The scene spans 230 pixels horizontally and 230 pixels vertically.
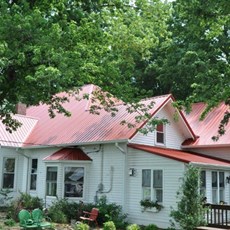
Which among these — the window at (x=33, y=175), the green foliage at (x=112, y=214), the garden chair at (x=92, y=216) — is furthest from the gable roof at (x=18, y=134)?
the garden chair at (x=92, y=216)

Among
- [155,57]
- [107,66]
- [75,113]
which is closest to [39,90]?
[107,66]

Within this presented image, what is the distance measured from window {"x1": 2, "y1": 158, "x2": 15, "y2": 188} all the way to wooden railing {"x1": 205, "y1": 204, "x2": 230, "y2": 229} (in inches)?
473

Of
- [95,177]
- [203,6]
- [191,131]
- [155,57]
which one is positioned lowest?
[95,177]

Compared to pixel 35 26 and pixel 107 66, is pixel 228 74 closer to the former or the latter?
pixel 107 66

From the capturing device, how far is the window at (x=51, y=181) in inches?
768

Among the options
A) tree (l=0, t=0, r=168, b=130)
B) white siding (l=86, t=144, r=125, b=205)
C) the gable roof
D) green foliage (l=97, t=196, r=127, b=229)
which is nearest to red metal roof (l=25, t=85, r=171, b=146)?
the gable roof

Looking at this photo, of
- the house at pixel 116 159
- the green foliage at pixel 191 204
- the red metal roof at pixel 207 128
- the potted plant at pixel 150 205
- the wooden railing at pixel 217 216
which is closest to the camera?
the green foliage at pixel 191 204

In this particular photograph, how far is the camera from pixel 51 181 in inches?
779

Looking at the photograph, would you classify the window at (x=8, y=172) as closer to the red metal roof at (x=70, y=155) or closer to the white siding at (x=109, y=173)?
the red metal roof at (x=70, y=155)

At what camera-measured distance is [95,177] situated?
1870cm

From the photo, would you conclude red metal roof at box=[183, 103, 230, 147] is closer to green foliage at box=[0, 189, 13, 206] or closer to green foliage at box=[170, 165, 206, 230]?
green foliage at box=[170, 165, 206, 230]

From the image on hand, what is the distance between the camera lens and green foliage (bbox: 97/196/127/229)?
51.3 feet

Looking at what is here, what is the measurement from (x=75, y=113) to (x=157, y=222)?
30.8ft

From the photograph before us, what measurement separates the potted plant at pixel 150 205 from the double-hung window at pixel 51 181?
522 centimetres
